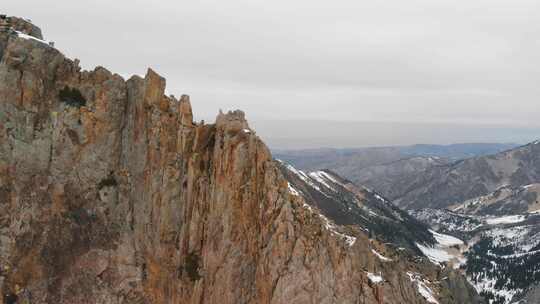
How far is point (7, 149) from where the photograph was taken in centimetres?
5203

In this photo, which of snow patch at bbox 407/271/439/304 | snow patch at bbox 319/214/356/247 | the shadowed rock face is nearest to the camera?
the shadowed rock face

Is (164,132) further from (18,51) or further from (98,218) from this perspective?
(18,51)

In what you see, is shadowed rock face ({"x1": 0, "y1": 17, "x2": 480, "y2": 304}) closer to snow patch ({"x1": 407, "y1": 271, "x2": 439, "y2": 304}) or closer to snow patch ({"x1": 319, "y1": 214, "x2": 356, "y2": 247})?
snow patch ({"x1": 319, "y1": 214, "x2": 356, "y2": 247})

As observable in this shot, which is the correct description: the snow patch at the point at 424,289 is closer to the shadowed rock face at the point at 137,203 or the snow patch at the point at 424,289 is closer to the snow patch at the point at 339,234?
the snow patch at the point at 339,234

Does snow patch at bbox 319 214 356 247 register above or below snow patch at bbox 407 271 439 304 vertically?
above

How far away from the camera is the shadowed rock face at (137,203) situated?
51938mm

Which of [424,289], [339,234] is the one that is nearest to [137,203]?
[339,234]

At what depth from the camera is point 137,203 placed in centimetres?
5775

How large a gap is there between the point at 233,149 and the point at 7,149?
2859 cm

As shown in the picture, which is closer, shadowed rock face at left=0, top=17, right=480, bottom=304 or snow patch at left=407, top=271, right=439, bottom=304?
shadowed rock face at left=0, top=17, right=480, bottom=304

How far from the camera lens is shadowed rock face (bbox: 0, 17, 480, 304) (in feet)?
170

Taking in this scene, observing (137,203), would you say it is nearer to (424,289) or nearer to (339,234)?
(339,234)

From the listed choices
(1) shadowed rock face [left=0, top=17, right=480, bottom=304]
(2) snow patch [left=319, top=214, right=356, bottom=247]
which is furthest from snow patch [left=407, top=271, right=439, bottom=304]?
(1) shadowed rock face [left=0, top=17, right=480, bottom=304]

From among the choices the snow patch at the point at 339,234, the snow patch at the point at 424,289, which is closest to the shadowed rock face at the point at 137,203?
the snow patch at the point at 339,234
